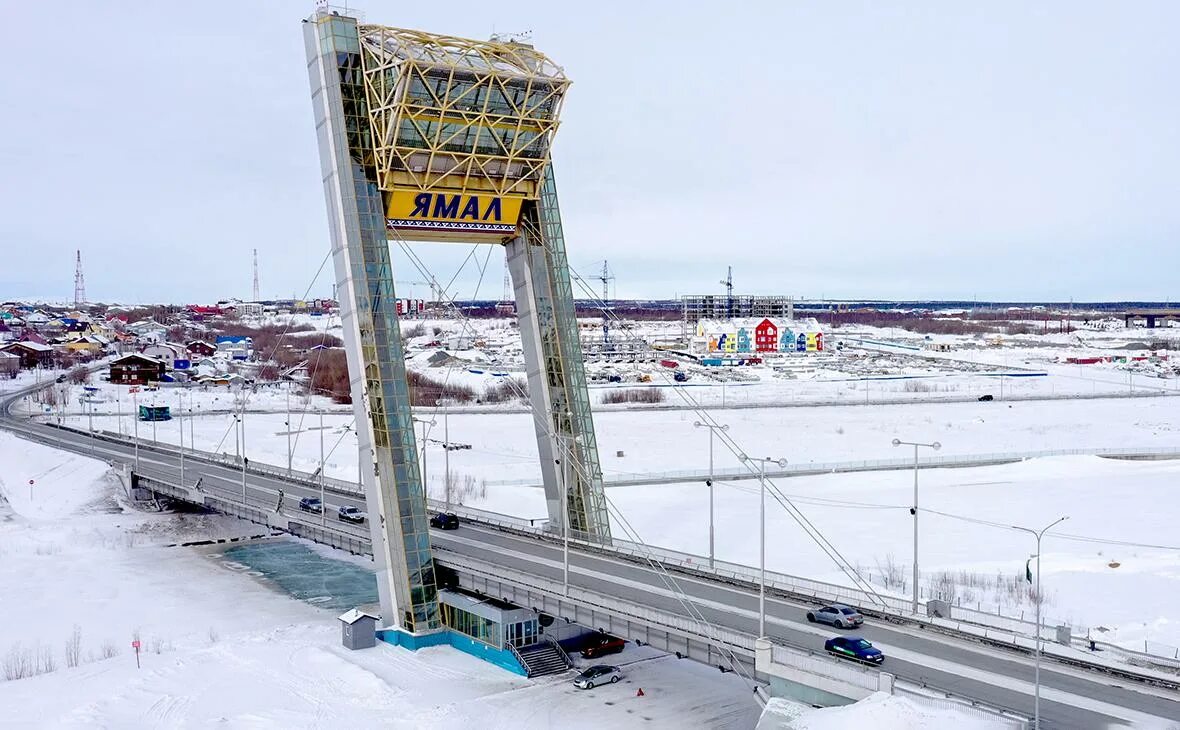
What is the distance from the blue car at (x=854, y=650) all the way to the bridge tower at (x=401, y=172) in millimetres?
13668

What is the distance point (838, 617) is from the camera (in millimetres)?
31859

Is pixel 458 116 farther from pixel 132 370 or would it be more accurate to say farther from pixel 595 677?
pixel 132 370

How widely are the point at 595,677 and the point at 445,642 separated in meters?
7.65

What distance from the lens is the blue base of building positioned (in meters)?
38.9

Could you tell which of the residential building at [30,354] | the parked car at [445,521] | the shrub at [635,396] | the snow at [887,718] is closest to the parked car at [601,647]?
the parked car at [445,521]

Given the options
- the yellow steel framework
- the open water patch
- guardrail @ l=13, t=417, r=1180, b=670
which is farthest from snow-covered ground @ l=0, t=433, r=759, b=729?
the yellow steel framework

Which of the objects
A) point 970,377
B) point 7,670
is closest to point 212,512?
point 7,670

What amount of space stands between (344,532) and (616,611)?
62.9 ft

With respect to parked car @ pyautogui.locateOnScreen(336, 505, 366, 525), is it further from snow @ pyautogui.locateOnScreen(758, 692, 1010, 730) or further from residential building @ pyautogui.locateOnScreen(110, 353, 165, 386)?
residential building @ pyautogui.locateOnScreen(110, 353, 165, 386)

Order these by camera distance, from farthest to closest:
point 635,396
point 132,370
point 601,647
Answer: point 132,370, point 635,396, point 601,647

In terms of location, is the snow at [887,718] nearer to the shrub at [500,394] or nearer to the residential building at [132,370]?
the shrub at [500,394]

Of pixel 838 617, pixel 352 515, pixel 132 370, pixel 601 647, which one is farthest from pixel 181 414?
pixel 838 617

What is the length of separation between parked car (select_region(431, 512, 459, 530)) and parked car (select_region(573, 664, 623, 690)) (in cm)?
1377

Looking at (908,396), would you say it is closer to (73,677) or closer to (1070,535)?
(1070,535)
